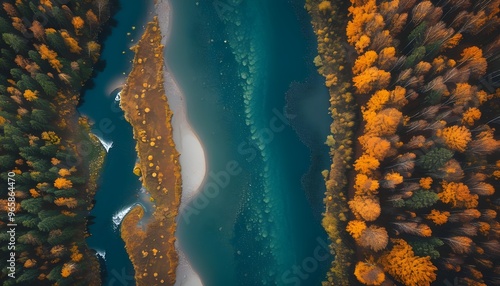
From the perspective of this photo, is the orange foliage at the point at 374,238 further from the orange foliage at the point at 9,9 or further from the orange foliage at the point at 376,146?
the orange foliage at the point at 9,9

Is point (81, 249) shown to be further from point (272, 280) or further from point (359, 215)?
point (359, 215)

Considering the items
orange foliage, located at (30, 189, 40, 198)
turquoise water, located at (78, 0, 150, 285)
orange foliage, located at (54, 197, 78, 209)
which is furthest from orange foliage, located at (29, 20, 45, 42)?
orange foliage, located at (54, 197, 78, 209)

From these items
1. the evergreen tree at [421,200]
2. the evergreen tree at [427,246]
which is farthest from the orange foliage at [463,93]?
the evergreen tree at [427,246]

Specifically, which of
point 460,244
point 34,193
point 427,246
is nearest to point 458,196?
point 460,244

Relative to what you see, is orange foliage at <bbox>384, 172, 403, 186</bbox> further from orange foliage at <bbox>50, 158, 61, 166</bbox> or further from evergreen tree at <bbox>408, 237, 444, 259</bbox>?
orange foliage at <bbox>50, 158, 61, 166</bbox>

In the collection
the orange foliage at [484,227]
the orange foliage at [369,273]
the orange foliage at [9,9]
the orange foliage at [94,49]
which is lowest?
the orange foliage at [369,273]

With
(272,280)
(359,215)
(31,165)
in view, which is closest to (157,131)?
(31,165)
